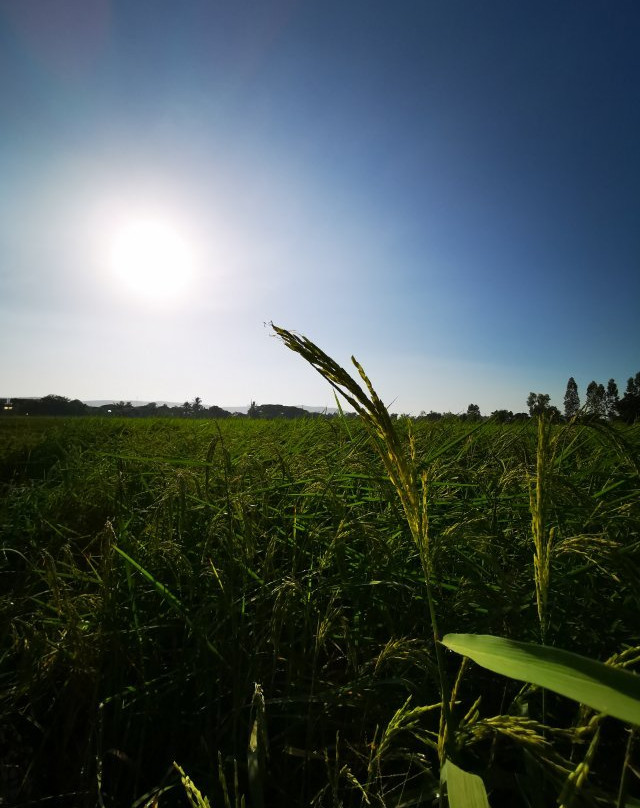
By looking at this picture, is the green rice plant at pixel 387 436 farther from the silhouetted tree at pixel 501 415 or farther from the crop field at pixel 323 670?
the silhouetted tree at pixel 501 415

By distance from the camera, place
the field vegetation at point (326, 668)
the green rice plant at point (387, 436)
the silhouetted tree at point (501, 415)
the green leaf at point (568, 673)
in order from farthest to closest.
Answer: the silhouetted tree at point (501, 415)
the field vegetation at point (326, 668)
the green rice plant at point (387, 436)
the green leaf at point (568, 673)

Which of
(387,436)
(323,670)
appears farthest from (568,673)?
(323,670)

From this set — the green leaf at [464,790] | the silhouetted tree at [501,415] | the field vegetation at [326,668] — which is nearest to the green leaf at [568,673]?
the field vegetation at [326,668]

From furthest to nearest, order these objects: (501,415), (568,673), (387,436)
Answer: (501,415), (387,436), (568,673)

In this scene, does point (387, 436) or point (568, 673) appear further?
point (387, 436)

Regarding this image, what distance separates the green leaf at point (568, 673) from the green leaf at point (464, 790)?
0.57 feet

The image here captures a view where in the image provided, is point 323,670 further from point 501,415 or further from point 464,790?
point 501,415

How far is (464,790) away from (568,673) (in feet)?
0.83

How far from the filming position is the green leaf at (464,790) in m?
0.54

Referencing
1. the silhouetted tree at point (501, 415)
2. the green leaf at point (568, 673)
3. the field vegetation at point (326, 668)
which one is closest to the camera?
the green leaf at point (568, 673)

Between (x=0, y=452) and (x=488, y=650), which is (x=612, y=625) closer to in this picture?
(x=488, y=650)

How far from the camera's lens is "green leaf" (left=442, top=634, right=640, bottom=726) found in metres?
0.45

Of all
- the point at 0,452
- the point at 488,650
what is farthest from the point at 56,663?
the point at 0,452

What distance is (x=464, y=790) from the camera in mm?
557
